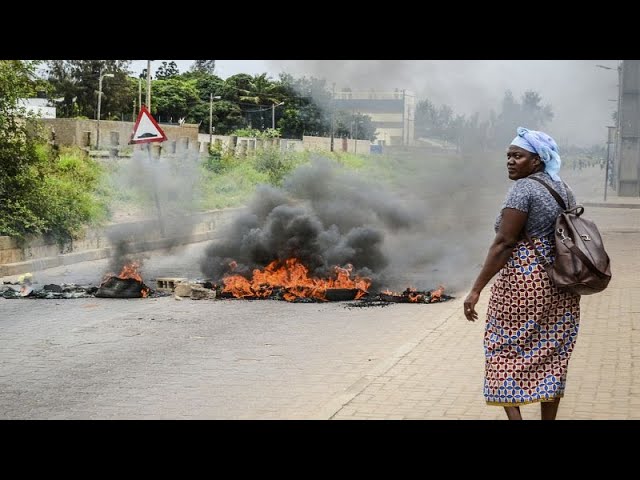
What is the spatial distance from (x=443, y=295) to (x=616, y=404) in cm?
543

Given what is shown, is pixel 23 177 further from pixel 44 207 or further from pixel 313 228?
pixel 313 228

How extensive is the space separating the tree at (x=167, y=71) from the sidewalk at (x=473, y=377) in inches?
531

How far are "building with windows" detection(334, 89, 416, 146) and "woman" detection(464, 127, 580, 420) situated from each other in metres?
10.8

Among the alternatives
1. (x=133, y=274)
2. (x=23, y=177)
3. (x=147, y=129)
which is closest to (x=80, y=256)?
(x=23, y=177)

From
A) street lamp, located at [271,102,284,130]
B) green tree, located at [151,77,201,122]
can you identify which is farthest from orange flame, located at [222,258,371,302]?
green tree, located at [151,77,201,122]

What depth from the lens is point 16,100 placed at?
50.4 feet

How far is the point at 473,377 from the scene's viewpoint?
265 inches

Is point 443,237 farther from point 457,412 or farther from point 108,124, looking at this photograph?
point 108,124

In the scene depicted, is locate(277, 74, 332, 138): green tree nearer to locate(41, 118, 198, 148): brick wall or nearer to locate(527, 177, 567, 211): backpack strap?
locate(41, 118, 198, 148): brick wall

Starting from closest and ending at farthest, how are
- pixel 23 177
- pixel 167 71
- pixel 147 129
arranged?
pixel 23 177
pixel 147 129
pixel 167 71

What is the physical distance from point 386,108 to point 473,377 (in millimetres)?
9787

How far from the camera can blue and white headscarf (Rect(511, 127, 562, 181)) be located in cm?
472

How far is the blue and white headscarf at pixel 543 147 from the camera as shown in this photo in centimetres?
472
